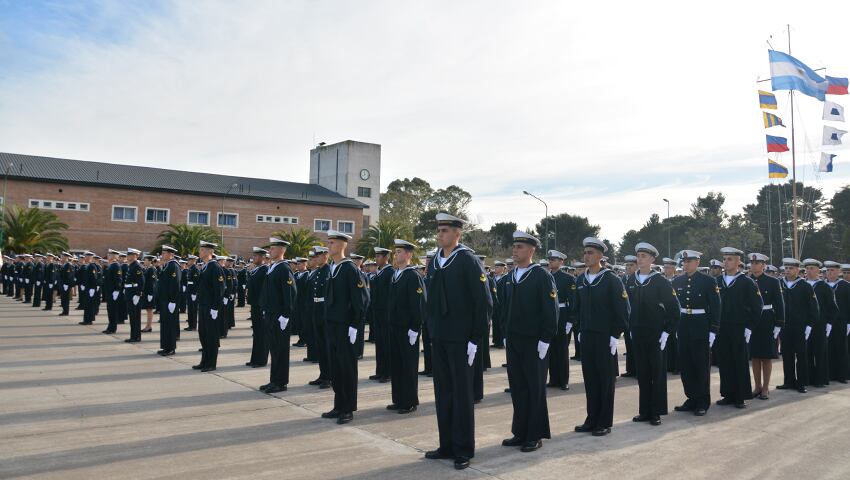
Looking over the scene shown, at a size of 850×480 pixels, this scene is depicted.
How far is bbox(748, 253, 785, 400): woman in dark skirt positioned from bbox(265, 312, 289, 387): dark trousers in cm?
705

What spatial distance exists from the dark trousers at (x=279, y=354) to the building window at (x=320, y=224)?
157 ft

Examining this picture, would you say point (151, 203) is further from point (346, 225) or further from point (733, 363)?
point (733, 363)

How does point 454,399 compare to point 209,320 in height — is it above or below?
below

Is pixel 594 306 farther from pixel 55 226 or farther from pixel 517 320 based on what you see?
pixel 55 226

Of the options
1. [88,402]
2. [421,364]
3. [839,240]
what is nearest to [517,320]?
[88,402]

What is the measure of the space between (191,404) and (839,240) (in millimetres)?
72375

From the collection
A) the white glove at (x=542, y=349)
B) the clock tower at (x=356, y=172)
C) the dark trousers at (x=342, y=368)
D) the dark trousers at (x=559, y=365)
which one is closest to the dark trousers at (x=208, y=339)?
the dark trousers at (x=342, y=368)

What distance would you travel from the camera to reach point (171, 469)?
17.2 feet

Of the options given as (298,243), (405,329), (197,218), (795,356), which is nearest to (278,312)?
(405,329)

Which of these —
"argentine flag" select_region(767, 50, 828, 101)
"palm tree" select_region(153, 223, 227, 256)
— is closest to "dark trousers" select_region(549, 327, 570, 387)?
"argentine flag" select_region(767, 50, 828, 101)

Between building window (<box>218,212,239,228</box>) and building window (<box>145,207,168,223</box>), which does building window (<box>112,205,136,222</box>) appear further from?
building window (<box>218,212,239,228</box>)

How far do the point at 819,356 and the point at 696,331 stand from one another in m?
3.52

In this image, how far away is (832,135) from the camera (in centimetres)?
2986

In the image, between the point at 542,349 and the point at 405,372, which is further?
the point at 405,372
